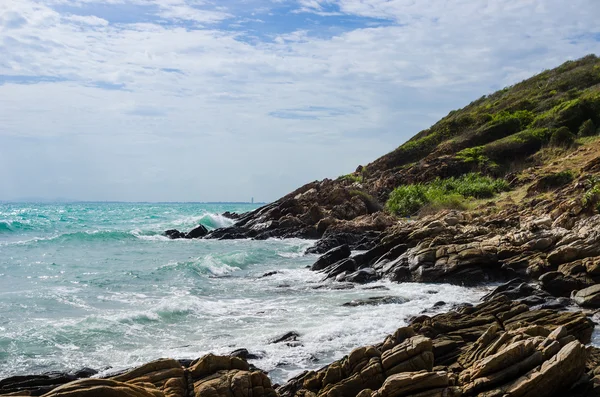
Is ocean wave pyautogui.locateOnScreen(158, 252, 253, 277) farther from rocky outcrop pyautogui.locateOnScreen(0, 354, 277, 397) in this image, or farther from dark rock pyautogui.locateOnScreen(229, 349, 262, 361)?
rocky outcrop pyautogui.locateOnScreen(0, 354, 277, 397)

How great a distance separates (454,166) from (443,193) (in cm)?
688

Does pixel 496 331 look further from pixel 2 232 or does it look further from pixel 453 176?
pixel 2 232

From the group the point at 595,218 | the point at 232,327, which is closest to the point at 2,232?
the point at 232,327

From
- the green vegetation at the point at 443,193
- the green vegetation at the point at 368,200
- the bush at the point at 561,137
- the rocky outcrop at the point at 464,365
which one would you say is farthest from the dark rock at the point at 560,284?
the bush at the point at 561,137

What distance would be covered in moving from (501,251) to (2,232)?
4997 centimetres

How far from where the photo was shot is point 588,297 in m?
16.2

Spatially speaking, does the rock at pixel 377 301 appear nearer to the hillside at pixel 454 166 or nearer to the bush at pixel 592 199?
the bush at pixel 592 199

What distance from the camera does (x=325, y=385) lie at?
34.4 feet

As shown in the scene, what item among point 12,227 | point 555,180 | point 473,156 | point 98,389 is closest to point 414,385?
point 98,389

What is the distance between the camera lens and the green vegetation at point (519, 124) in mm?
46219

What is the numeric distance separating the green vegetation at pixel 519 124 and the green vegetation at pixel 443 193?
335 centimetres

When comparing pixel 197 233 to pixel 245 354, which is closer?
pixel 245 354

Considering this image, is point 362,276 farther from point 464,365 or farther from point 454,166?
point 454,166

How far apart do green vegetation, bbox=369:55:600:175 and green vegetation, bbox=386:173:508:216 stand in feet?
11.0
